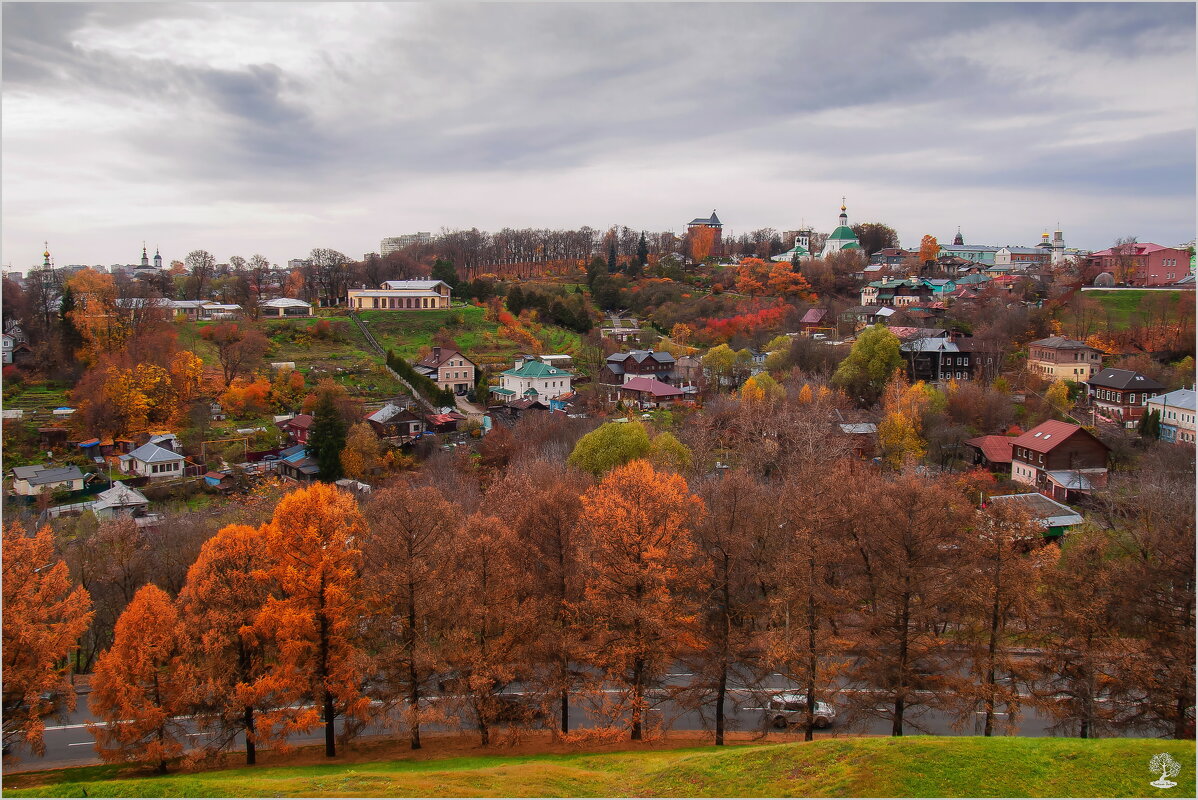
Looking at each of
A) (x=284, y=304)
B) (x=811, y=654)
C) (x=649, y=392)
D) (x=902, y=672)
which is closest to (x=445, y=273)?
(x=284, y=304)

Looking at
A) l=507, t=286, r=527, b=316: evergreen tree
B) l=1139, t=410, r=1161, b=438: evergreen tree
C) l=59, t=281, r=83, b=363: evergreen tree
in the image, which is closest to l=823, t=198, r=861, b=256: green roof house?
l=507, t=286, r=527, b=316: evergreen tree

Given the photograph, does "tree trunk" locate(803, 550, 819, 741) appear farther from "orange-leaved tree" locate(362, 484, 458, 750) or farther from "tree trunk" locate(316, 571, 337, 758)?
"tree trunk" locate(316, 571, 337, 758)

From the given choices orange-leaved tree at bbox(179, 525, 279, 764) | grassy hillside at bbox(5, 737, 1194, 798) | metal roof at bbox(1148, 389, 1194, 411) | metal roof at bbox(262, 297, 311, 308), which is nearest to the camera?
grassy hillside at bbox(5, 737, 1194, 798)

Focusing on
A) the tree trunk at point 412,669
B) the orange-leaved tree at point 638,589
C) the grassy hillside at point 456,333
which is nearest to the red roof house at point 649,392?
the grassy hillside at point 456,333

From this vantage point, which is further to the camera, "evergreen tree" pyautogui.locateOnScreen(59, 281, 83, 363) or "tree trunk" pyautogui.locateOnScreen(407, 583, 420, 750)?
"evergreen tree" pyautogui.locateOnScreen(59, 281, 83, 363)

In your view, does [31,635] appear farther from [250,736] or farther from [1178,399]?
[1178,399]

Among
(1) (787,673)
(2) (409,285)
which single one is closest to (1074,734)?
(1) (787,673)
